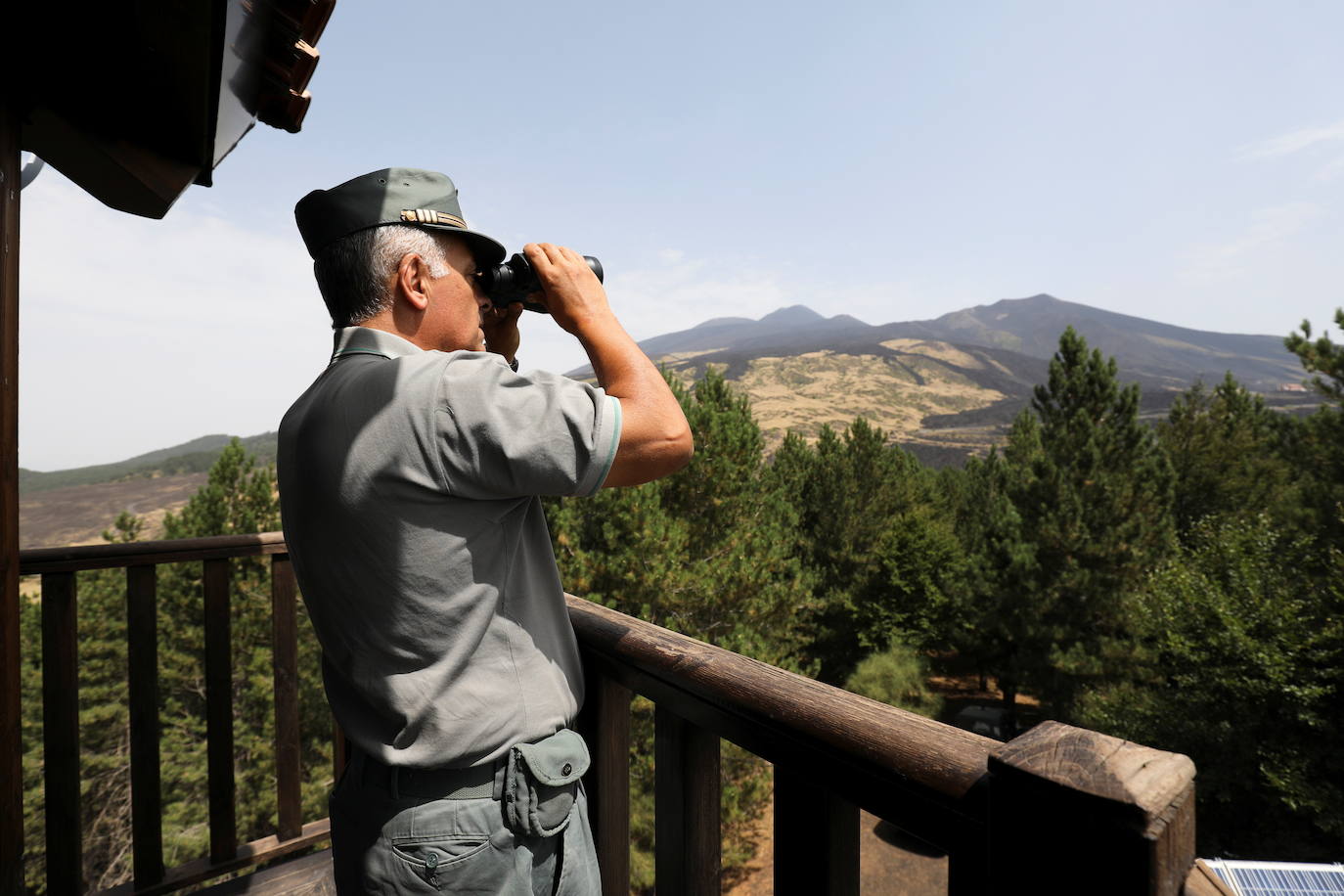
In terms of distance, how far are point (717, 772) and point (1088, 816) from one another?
0.63m

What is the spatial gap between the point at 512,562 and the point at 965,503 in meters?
30.3

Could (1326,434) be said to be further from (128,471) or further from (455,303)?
(128,471)

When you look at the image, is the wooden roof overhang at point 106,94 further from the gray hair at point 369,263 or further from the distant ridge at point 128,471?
the distant ridge at point 128,471

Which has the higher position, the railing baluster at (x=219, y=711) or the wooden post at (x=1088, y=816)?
the wooden post at (x=1088, y=816)

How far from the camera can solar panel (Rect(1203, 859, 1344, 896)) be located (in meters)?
8.09

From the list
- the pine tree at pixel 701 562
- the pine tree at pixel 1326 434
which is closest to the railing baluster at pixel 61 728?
the pine tree at pixel 701 562

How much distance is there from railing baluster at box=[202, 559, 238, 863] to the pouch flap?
4.24 ft

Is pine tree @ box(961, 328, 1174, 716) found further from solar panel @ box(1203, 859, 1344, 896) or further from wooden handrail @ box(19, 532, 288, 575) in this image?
wooden handrail @ box(19, 532, 288, 575)

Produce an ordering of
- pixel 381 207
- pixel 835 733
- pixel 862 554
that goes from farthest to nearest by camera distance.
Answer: pixel 862 554 < pixel 381 207 < pixel 835 733

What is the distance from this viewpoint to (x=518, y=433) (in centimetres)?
87

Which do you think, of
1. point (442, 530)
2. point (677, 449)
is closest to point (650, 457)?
point (677, 449)

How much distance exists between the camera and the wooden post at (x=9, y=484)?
131 cm

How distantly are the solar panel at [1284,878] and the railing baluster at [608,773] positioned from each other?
396 inches

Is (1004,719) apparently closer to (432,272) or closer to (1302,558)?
(1302,558)
